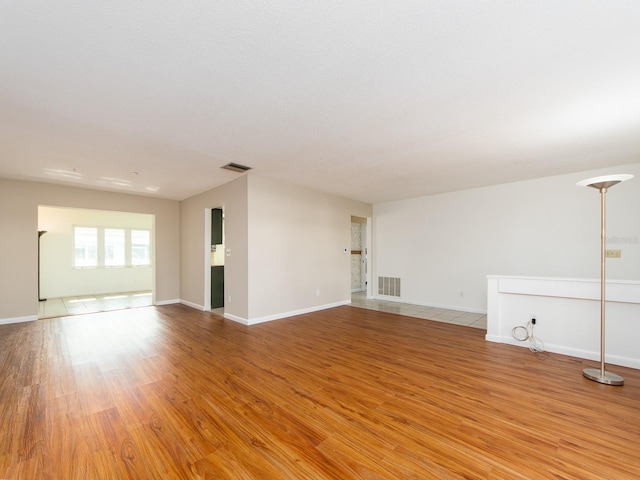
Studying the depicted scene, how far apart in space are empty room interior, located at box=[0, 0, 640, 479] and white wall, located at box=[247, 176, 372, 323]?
0.05m

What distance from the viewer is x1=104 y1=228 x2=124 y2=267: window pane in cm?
845

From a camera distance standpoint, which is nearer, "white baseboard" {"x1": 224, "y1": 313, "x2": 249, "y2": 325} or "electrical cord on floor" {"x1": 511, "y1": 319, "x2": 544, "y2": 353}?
"electrical cord on floor" {"x1": 511, "y1": 319, "x2": 544, "y2": 353}

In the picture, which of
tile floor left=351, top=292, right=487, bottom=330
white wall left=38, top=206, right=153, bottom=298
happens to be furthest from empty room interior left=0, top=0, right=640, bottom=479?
white wall left=38, top=206, right=153, bottom=298

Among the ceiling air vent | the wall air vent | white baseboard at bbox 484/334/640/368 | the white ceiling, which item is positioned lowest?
white baseboard at bbox 484/334/640/368

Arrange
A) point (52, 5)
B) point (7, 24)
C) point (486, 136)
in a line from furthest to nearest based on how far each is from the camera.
Answer: 1. point (486, 136)
2. point (7, 24)
3. point (52, 5)

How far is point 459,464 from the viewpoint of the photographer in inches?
64.8

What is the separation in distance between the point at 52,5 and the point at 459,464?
346 cm

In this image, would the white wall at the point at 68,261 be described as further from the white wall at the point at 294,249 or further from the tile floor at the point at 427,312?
the tile floor at the point at 427,312

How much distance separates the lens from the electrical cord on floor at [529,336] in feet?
11.7

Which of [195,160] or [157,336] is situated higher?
[195,160]

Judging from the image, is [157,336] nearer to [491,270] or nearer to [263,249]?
[263,249]

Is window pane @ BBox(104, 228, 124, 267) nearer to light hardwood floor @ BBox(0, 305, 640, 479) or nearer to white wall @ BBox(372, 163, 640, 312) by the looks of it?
light hardwood floor @ BBox(0, 305, 640, 479)

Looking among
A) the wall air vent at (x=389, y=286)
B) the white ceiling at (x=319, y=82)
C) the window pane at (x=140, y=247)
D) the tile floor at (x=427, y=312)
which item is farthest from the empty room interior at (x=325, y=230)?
the window pane at (x=140, y=247)

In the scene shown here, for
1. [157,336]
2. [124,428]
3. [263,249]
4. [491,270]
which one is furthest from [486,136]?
[157,336]
